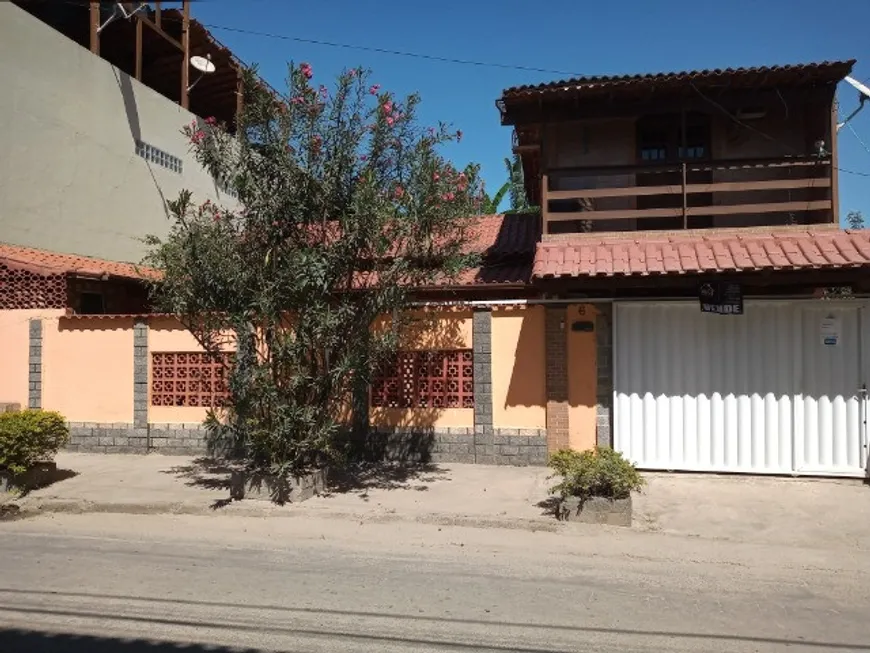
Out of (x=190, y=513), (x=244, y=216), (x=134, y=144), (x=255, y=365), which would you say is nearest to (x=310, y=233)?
(x=244, y=216)

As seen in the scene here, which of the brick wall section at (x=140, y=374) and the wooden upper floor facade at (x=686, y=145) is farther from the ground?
the wooden upper floor facade at (x=686, y=145)

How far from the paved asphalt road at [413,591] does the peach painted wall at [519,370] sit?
9.10ft

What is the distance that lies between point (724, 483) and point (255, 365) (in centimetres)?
583

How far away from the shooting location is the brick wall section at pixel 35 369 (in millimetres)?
10461

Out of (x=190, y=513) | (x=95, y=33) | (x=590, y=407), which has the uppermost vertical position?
(x=95, y=33)

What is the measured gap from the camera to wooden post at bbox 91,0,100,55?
15.3m

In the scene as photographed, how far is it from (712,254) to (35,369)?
10.5 metres

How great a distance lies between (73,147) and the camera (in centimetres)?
1436

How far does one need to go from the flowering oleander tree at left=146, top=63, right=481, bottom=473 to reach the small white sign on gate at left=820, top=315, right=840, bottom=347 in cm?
468

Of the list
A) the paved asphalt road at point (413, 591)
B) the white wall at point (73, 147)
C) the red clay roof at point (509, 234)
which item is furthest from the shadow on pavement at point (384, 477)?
the white wall at point (73, 147)

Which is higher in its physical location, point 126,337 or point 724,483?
point 126,337

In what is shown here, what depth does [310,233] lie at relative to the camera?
7.20 metres

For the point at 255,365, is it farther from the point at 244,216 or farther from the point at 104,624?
the point at 104,624

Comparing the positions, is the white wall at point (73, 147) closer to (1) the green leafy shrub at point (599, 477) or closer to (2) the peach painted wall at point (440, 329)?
(2) the peach painted wall at point (440, 329)
